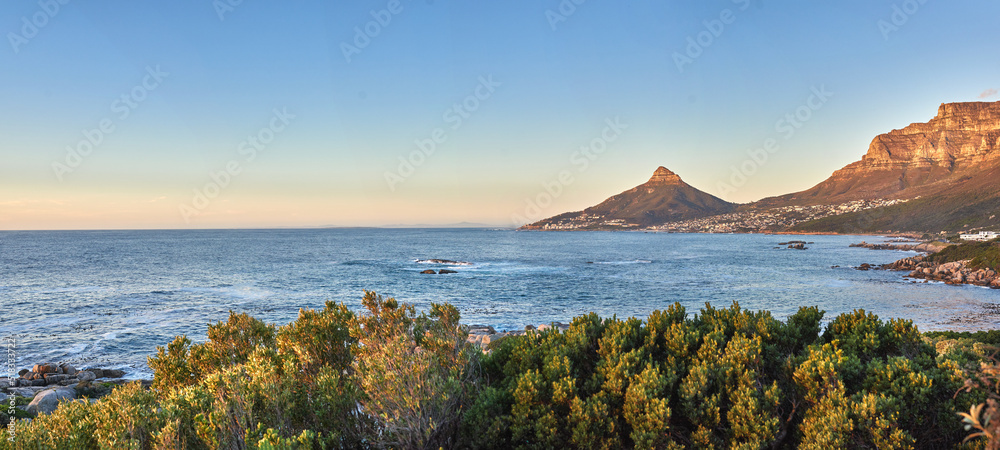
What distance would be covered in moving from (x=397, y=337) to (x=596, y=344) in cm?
400

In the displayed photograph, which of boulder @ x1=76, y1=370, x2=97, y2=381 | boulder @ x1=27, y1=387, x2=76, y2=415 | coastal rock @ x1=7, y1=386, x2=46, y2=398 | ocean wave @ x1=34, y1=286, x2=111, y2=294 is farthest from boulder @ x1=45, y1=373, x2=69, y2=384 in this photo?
ocean wave @ x1=34, y1=286, x2=111, y2=294

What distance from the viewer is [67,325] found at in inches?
1350

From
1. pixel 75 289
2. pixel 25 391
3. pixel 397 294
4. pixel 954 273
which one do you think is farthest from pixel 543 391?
pixel 954 273

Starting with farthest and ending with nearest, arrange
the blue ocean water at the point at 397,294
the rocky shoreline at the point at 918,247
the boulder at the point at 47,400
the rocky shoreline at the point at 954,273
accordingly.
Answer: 1. the rocky shoreline at the point at 918,247
2. the rocky shoreline at the point at 954,273
3. the blue ocean water at the point at 397,294
4. the boulder at the point at 47,400

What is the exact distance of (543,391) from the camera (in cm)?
809

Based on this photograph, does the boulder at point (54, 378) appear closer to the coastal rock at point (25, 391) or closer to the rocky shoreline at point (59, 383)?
the rocky shoreline at point (59, 383)

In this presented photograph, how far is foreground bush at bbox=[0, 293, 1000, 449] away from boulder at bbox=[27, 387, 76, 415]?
11507mm

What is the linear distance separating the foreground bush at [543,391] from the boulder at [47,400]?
11.5 m

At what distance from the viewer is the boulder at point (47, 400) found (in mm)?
16078

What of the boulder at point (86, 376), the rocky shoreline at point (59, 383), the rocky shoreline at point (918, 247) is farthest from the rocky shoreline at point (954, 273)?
the boulder at point (86, 376)

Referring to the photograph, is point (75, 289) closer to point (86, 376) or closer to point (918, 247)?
point (86, 376)

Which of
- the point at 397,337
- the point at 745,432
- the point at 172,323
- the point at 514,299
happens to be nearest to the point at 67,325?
the point at 172,323

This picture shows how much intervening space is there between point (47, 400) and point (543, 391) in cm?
1924

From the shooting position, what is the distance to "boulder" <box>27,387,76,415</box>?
1608cm
